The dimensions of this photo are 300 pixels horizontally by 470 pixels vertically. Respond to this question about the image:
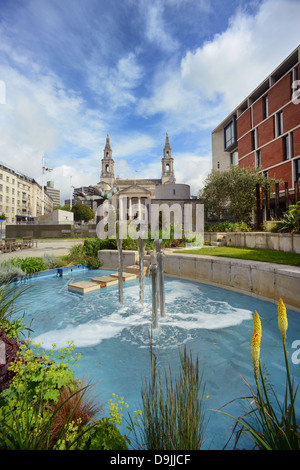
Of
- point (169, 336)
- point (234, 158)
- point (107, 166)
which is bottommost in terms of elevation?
point (169, 336)

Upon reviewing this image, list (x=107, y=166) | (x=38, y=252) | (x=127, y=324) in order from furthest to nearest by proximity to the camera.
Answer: (x=107, y=166) → (x=38, y=252) → (x=127, y=324)

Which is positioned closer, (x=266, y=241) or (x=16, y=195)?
(x=266, y=241)

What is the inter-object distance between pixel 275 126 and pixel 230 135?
1216cm

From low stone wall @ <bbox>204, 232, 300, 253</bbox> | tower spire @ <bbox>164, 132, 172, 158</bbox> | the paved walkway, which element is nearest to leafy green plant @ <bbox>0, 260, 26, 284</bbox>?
the paved walkway

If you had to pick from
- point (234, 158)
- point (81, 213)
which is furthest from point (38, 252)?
point (81, 213)

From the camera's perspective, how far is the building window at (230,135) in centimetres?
3303

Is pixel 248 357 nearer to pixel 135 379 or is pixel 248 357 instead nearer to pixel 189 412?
pixel 135 379

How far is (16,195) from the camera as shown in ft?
217

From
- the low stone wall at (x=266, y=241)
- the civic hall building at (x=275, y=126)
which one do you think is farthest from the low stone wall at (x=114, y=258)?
the civic hall building at (x=275, y=126)

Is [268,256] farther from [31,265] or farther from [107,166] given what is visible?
[107,166]

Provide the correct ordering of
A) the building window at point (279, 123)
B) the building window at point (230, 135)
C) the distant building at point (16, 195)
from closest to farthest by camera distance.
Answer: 1. the building window at point (279, 123)
2. the building window at point (230, 135)
3. the distant building at point (16, 195)

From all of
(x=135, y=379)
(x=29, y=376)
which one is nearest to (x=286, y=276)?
(x=135, y=379)

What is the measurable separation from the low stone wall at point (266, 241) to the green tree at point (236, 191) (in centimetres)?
451

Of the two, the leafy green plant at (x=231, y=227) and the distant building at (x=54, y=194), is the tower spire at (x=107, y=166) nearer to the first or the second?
the leafy green plant at (x=231, y=227)
